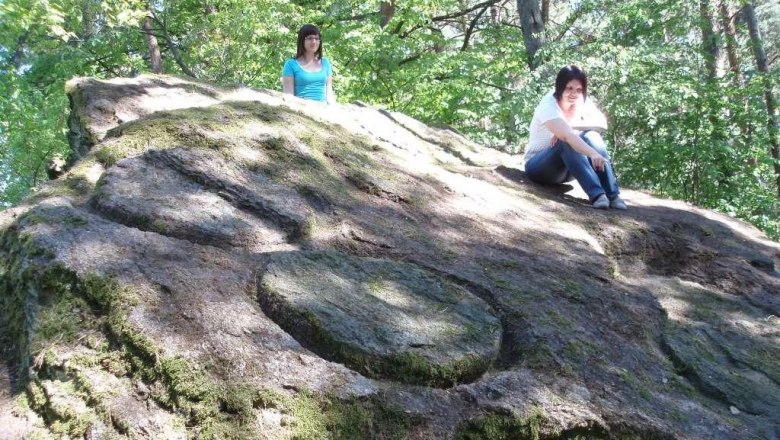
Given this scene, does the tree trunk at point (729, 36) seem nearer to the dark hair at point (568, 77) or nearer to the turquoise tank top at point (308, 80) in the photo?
the dark hair at point (568, 77)

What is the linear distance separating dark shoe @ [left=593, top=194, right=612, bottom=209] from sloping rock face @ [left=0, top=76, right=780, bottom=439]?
9.8 inches

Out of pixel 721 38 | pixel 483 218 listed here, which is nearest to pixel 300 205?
pixel 483 218

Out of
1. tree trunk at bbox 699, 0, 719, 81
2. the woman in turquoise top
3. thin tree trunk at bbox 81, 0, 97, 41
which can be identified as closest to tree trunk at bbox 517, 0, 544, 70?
tree trunk at bbox 699, 0, 719, 81

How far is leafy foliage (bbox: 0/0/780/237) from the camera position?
9.82m

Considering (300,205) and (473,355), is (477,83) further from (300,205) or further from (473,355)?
(473,355)

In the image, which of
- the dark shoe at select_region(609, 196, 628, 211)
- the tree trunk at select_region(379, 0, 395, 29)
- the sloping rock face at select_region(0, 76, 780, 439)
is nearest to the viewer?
the sloping rock face at select_region(0, 76, 780, 439)

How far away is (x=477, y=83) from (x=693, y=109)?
435 centimetres

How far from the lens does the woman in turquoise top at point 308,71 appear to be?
22.0 feet

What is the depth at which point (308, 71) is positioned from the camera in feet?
22.3

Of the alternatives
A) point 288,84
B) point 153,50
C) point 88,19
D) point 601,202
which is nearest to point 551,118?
point 601,202

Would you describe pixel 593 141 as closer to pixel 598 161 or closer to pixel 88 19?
pixel 598 161

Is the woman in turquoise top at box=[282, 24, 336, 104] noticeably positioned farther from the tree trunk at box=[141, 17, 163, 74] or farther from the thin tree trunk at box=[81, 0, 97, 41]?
the tree trunk at box=[141, 17, 163, 74]

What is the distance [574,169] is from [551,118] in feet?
1.62

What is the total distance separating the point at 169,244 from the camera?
2936 mm
